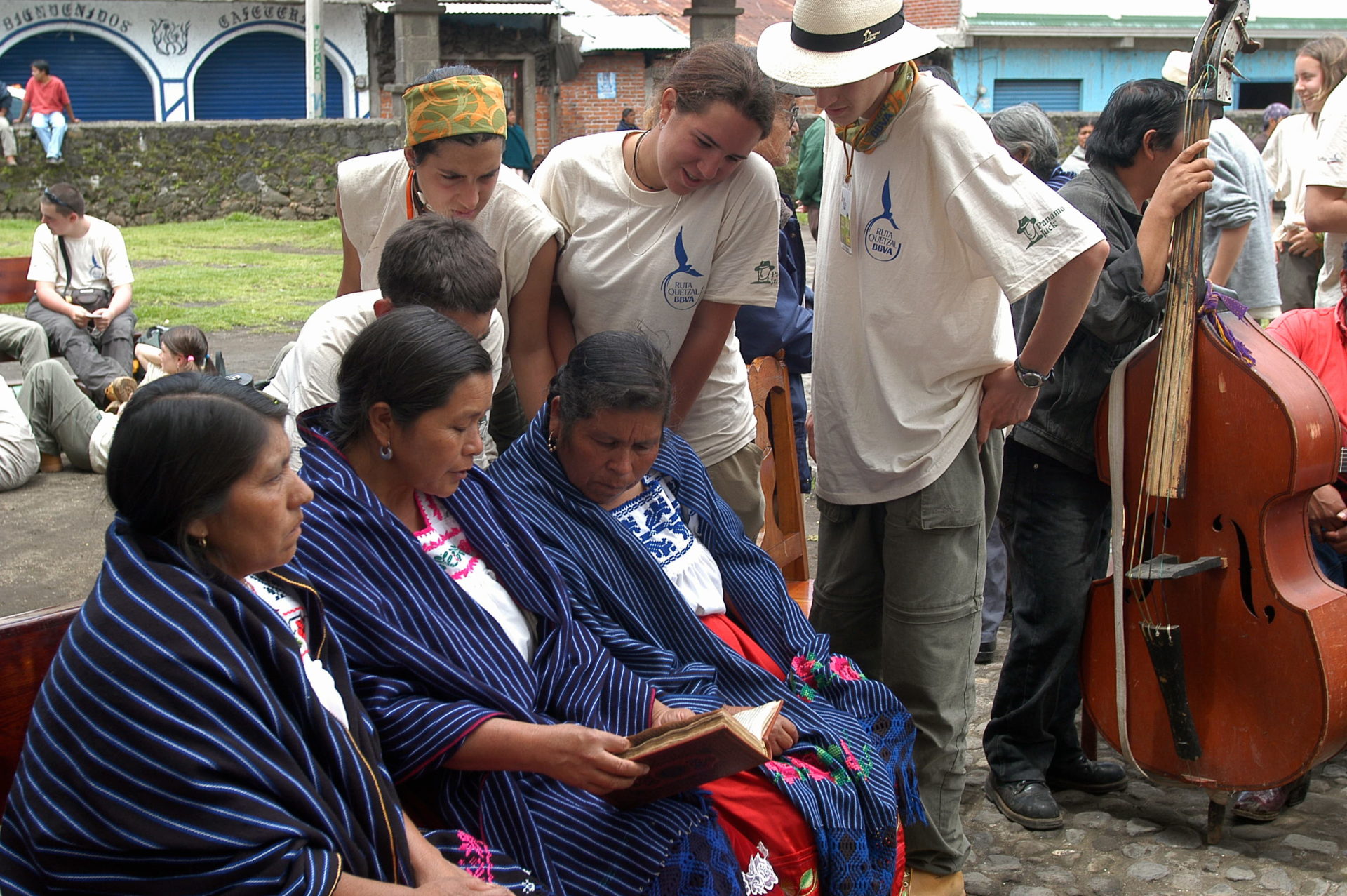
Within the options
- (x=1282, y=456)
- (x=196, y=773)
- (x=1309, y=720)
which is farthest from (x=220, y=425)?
(x=1309, y=720)

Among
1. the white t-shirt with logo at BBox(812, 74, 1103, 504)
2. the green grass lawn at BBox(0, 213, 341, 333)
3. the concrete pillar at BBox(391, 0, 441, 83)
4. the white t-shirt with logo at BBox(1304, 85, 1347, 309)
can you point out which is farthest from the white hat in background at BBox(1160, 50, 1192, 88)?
the concrete pillar at BBox(391, 0, 441, 83)

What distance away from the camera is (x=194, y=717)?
62.2 inches

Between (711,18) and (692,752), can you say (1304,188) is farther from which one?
(711,18)

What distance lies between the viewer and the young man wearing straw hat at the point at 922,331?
2529 millimetres

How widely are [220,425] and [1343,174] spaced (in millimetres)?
3742

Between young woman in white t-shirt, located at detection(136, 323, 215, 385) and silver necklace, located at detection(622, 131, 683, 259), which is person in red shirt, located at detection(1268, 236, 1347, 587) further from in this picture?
young woman in white t-shirt, located at detection(136, 323, 215, 385)

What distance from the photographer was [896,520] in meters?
2.80

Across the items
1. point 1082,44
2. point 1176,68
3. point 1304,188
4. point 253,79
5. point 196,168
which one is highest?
point 1082,44

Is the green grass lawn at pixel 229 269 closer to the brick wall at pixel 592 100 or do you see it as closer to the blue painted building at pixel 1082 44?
the brick wall at pixel 592 100

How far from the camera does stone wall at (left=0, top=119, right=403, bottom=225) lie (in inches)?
691

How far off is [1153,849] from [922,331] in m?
1.50

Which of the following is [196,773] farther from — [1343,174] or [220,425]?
[1343,174]

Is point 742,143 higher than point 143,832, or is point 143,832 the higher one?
point 742,143

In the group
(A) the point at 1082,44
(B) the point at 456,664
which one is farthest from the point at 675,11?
(B) the point at 456,664
